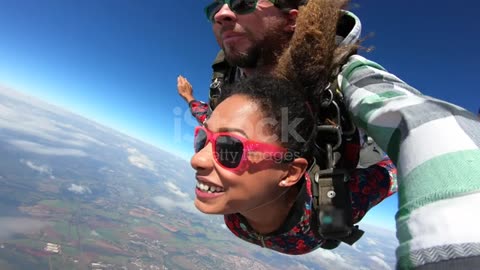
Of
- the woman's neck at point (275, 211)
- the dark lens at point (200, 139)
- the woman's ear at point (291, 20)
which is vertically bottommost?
the woman's neck at point (275, 211)

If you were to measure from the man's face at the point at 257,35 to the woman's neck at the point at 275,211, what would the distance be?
2.76ft

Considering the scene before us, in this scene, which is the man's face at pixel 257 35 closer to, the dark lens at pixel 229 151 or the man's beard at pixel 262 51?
the man's beard at pixel 262 51

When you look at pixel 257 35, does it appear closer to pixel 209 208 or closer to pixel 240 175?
pixel 240 175

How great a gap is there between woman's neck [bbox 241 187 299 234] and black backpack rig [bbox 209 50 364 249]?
20cm

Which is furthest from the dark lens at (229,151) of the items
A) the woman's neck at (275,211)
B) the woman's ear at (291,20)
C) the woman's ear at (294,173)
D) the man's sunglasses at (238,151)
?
the woman's ear at (291,20)

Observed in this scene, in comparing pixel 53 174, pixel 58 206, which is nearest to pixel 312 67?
pixel 58 206

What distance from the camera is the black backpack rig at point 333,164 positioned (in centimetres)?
141

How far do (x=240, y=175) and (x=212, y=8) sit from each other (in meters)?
1.36

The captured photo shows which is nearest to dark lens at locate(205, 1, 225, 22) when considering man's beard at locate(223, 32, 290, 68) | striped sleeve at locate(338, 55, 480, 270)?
man's beard at locate(223, 32, 290, 68)

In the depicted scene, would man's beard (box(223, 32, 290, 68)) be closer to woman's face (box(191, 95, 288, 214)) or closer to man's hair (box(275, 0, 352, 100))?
man's hair (box(275, 0, 352, 100))

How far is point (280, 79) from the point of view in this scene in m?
1.52

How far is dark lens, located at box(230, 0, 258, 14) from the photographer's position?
187 cm

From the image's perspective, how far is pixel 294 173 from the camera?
149cm

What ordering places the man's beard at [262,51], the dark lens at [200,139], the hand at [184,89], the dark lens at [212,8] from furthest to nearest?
the hand at [184,89]
the dark lens at [212,8]
the man's beard at [262,51]
the dark lens at [200,139]
